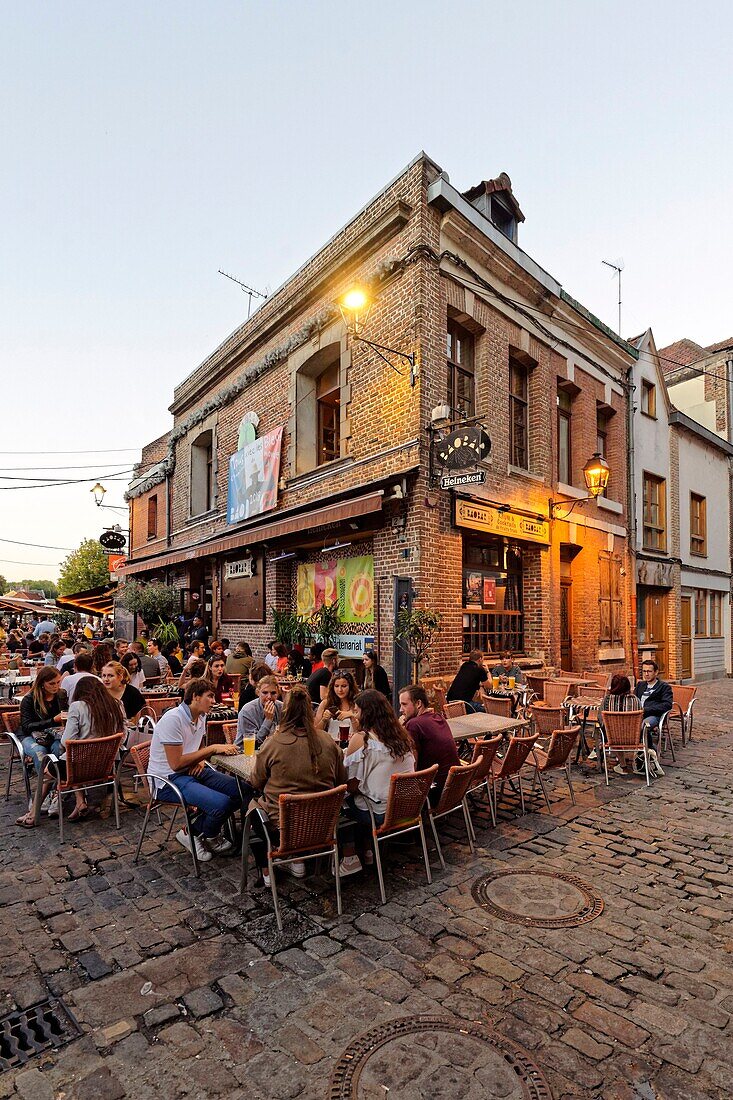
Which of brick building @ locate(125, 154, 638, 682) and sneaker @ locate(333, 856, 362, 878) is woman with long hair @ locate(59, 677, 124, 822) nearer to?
sneaker @ locate(333, 856, 362, 878)

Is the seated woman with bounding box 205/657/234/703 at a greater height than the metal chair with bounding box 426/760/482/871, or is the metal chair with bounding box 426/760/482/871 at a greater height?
the seated woman with bounding box 205/657/234/703

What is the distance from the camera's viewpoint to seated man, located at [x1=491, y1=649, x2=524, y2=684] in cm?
1013

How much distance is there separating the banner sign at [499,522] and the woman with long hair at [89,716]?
578 centimetres

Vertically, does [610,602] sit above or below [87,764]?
above

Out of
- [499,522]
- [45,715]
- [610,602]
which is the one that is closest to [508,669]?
[499,522]

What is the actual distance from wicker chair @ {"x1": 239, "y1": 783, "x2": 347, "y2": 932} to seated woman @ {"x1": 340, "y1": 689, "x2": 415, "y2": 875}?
42 cm

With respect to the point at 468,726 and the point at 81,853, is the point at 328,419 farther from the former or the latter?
the point at 81,853

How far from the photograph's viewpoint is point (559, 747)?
228 inches

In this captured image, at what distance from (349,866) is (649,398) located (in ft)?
50.5

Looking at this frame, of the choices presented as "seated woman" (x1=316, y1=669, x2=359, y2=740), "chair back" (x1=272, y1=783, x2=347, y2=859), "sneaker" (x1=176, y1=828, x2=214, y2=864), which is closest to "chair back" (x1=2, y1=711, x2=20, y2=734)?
"sneaker" (x1=176, y1=828, x2=214, y2=864)

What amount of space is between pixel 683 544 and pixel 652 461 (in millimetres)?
2939

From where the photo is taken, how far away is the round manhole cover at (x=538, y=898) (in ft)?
12.1

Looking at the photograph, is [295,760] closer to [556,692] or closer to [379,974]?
[379,974]

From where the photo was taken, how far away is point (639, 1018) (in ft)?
9.14
